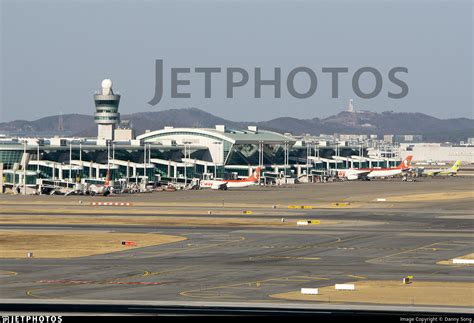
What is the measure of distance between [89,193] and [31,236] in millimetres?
82024

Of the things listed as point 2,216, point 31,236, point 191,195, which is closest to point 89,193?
point 191,195

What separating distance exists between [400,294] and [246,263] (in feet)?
57.3

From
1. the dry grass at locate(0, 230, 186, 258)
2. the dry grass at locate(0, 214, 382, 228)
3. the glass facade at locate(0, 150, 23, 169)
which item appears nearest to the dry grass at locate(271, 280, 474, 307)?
the dry grass at locate(0, 230, 186, 258)

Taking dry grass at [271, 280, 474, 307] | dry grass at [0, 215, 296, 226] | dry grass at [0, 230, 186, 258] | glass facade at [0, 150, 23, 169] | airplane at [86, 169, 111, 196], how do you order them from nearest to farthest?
dry grass at [271, 280, 474, 307], dry grass at [0, 230, 186, 258], dry grass at [0, 215, 296, 226], airplane at [86, 169, 111, 196], glass facade at [0, 150, 23, 169]

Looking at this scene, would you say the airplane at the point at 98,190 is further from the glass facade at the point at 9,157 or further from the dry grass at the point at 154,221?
the dry grass at the point at 154,221

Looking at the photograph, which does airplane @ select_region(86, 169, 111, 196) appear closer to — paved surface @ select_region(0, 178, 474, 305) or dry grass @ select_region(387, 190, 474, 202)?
dry grass @ select_region(387, 190, 474, 202)

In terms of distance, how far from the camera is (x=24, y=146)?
198125 millimetres

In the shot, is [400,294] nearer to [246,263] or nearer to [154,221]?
[246,263]

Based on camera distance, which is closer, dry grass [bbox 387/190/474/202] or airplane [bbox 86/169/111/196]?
dry grass [bbox 387/190/474/202]

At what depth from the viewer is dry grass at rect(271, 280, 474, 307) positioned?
56438mm

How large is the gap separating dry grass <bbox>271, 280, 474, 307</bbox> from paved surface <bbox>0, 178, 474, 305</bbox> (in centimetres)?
169

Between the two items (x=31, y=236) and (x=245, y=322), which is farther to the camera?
(x=31, y=236)

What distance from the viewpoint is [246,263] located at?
7425cm

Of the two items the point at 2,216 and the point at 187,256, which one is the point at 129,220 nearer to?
the point at 2,216
